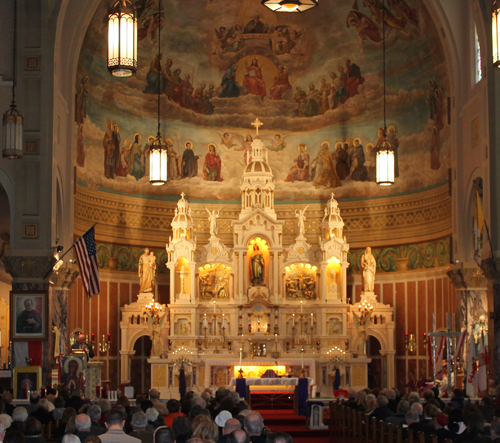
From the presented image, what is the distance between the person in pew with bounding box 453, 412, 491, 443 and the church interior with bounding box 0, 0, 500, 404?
15.3m

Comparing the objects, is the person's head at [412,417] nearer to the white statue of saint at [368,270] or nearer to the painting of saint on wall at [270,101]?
the white statue of saint at [368,270]

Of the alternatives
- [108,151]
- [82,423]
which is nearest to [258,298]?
[108,151]

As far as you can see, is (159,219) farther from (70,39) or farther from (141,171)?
(70,39)

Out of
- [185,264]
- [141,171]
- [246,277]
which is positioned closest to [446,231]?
[246,277]

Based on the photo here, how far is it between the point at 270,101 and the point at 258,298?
798 centimetres

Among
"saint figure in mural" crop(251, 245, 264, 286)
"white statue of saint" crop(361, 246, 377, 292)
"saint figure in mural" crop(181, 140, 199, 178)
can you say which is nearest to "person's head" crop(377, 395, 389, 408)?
"white statue of saint" crop(361, 246, 377, 292)

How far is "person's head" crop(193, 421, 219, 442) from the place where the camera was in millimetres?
9734

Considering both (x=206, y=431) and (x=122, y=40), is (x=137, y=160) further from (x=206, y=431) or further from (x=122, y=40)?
(x=206, y=431)

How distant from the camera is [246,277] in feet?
106

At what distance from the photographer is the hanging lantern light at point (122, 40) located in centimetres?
1449

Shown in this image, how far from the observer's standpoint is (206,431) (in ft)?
32.1

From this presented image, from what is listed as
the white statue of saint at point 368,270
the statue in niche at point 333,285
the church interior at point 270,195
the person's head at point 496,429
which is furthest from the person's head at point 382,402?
the statue in niche at point 333,285

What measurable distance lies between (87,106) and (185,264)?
6397 millimetres

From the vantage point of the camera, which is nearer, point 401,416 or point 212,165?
point 401,416
